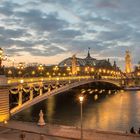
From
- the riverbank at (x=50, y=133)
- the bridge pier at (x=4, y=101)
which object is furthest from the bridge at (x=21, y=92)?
the riverbank at (x=50, y=133)

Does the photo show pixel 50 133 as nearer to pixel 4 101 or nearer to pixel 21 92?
pixel 4 101

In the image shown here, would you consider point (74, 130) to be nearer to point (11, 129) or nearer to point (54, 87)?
point (11, 129)

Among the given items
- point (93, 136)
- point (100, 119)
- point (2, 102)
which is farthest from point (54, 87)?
point (93, 136)

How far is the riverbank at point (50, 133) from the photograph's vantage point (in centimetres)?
3616

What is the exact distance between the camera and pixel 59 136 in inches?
1467

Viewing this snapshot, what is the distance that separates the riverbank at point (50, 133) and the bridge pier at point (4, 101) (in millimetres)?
2478

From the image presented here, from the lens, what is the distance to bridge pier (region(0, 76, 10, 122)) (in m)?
45.7

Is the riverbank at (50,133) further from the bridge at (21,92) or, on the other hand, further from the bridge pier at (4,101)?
the bridge at (21,92)

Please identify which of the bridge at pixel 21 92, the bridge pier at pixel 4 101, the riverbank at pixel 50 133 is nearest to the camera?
the riverbank at pixel 50 133

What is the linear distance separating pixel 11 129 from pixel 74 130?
22.3 feet

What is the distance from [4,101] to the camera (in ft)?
152

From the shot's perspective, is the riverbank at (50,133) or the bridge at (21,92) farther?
the bridge at (21,92)

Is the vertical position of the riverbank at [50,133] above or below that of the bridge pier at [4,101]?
below

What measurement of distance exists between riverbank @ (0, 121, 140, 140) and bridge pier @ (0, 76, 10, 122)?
2.48 meters
